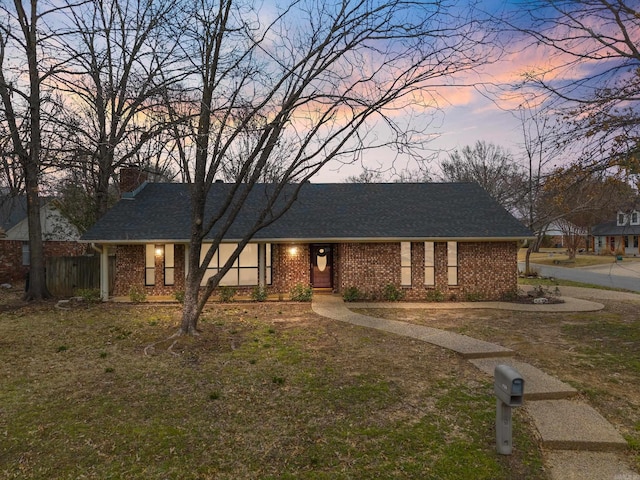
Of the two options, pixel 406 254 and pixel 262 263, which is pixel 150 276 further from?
pixel 406 254

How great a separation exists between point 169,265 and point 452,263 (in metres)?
10.9

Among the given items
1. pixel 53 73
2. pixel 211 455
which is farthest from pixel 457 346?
pixel 53 73

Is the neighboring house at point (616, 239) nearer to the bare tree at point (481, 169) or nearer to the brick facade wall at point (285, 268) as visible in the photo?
the bare tree at point (481, 169)

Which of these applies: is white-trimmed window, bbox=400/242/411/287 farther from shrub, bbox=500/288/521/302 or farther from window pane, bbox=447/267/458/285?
shrub, bbox=500/288/521/302

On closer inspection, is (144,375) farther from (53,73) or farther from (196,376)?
(53,73)

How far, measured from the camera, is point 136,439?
14.1 feet

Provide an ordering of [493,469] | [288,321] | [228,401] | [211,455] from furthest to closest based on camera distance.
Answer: [288,321]
[228,401]
[211,455]
[493,469]

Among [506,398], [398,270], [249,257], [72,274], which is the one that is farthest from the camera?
[72,274]

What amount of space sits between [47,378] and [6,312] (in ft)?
25.6

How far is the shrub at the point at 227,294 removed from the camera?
1369 centimetres

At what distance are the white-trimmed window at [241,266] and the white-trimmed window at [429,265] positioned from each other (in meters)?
6.08

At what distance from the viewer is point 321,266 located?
15648 millimetres

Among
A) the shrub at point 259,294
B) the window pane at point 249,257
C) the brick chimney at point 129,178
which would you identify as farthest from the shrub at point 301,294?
the brick chimney at point 129,178

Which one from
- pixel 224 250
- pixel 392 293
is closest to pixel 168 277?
pixel 224 250
